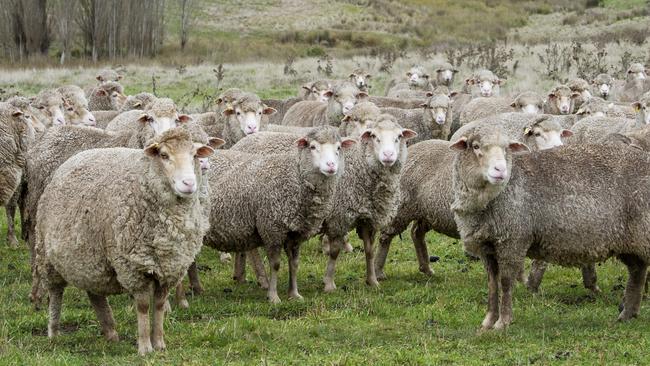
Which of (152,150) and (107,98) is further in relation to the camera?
(107,98)

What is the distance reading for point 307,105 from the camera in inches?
635

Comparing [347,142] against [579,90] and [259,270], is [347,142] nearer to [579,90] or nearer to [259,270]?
[259,270]

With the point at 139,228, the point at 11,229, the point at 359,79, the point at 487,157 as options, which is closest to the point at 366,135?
the point at 487,157

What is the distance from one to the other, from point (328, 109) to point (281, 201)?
6.31m

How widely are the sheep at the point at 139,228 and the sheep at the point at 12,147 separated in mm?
2672

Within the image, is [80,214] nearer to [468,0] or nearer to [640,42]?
[640,42]

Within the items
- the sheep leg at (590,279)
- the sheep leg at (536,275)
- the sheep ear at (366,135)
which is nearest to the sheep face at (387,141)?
the sheep ear at (366,135)

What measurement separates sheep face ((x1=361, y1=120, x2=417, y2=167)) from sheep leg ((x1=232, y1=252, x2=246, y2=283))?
1919mm

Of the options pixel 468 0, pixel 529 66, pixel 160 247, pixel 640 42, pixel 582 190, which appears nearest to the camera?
pixel 160 247

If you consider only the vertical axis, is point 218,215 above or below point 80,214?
Answer: below

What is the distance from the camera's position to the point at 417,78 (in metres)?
23.2

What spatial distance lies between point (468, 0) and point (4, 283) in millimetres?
62185

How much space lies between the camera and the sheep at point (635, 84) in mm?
19406

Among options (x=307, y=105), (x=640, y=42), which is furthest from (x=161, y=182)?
(x=640, y=42)
